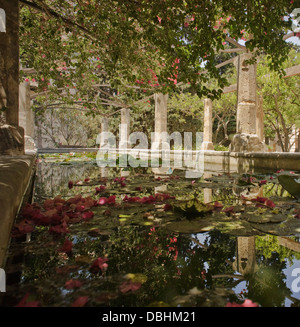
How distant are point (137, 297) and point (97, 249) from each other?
1.60ft

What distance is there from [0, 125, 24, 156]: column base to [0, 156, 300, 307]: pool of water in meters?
1.99

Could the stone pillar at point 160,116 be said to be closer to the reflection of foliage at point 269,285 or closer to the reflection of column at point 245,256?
the reflection of column at point 245,256

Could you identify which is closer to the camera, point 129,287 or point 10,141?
point 129,287

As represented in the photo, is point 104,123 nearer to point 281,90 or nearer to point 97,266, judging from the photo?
point 281,90

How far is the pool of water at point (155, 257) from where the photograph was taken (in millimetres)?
899

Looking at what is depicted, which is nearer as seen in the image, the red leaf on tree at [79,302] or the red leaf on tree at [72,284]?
the red leaf on tree at [79,302]

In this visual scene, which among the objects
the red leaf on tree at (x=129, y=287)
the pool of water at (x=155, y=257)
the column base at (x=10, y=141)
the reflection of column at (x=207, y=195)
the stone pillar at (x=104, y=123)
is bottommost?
the reflection of column at (x=207, y=195)

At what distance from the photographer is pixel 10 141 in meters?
3.64

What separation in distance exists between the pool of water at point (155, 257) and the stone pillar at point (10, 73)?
2.08 m

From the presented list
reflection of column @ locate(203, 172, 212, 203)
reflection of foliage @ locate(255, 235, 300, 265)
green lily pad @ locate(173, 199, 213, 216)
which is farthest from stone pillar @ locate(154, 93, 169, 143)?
reflection of foliage @ locate(255, 235, 300, 265)

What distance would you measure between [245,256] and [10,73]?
153 inches

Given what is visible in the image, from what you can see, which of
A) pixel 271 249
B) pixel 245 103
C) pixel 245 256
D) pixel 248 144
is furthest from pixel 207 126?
pixel 245 256

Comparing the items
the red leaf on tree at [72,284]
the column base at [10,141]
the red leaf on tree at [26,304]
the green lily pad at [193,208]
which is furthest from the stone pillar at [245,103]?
the red leaf on tree at [26,304]

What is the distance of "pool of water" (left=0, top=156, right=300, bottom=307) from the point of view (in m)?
0.90
